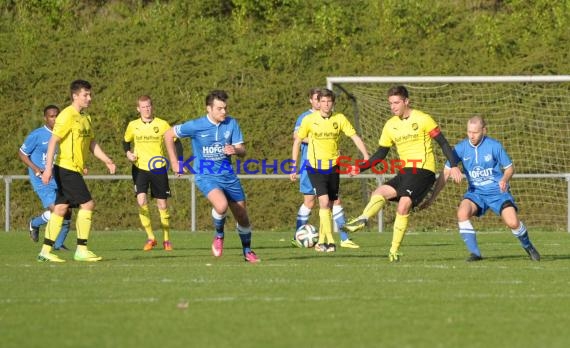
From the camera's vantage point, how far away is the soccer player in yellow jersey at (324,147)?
47.7ft

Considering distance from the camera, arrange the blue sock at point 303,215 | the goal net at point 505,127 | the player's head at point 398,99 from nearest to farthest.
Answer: the player's head at point 398,99
the blue sock at point 303,215
the goal net at point 505,127

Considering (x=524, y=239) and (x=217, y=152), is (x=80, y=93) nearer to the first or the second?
(x=217, y=152)

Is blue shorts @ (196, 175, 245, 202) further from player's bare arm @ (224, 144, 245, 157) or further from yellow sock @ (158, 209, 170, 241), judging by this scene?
yellow sock @ (158, 209, 170, 241)

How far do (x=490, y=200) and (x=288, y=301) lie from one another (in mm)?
4423

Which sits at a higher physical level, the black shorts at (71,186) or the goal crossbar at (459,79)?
the goal crossbar at (459,79)

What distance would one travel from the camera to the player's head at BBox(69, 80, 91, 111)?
12375 millimetres

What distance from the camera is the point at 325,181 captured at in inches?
572

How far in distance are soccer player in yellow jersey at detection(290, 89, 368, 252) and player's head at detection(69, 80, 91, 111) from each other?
3.45 m

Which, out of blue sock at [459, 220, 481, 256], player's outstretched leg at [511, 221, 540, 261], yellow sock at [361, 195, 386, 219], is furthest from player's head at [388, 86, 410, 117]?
player's outstretched leg at [511, 221, 540, 261]

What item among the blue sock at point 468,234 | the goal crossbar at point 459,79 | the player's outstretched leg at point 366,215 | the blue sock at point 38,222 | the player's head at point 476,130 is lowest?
the blue sock at point 38,222

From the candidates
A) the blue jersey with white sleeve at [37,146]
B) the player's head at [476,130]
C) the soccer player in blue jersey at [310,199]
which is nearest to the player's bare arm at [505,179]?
the player's head at [476,130]

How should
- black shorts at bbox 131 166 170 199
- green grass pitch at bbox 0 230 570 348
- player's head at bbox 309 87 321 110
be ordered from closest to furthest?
green grass pitch at bbox 0 230 570 348
player's head at bbox 309 87 321 110
black shorts at bbox 131 166 170 199
